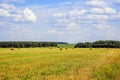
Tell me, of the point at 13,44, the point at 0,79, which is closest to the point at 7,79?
the point at 0,79

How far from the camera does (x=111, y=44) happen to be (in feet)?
379

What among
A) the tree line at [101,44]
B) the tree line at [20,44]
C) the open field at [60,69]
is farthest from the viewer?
the tree line at [20,44]

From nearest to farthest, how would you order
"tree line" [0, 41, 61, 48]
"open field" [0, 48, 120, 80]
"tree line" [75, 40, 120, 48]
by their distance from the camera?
"open field" [0, 48, 120, 80]
"tree line" [75, 40, 120, 48]
"tree line" [0, 41, 61, 48]

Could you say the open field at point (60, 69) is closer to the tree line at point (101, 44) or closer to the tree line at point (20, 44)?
the tree line at point (101, 44)

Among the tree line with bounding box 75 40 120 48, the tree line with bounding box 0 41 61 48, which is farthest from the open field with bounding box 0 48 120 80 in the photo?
the tree line with bounding box 0 41 61 48

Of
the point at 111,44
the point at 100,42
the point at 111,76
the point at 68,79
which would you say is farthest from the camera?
the point at 100,42

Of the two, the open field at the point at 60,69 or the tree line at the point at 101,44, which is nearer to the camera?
the open field at the point at 60,69

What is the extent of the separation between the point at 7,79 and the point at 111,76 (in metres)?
5.76

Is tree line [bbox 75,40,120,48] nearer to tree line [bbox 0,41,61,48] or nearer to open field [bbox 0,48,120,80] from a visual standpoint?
tree line [bbox 0,41,61,48]

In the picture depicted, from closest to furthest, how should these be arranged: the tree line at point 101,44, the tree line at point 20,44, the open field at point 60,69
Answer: the open field at point 60,69 → the tree line at point 101,44 → the tree line at point 20,44

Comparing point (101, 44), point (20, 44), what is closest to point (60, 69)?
point (20, 44)

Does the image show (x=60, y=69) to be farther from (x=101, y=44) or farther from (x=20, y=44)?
(x=101, y=44)

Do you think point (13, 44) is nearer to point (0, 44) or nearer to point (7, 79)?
point (0, 44)

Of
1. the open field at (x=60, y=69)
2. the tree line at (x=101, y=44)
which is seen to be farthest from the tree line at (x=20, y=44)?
the open field at (x=60, y=69)
